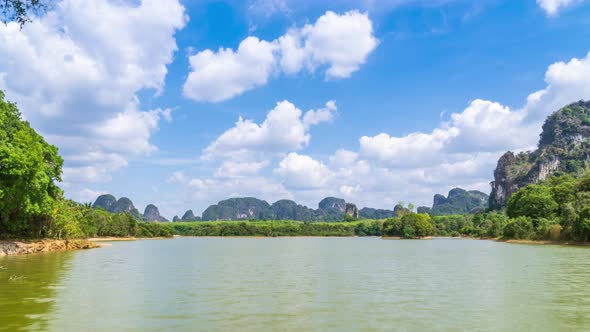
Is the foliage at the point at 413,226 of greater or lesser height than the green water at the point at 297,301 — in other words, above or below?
above

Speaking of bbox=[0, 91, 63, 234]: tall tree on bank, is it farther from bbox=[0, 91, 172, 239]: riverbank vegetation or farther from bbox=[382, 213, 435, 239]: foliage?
bbox=[382, 213, 435, 239]: foliage

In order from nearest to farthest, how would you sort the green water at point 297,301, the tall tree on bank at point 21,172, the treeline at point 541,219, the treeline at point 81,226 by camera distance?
the green water at point 297,301 < the tall tree on bank at point 21,172 < the treeline at point 81,226 < the treeline at point 541,219

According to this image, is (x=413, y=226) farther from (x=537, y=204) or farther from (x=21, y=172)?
(x=21, y=172)

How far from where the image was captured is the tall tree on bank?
45406 millimetres

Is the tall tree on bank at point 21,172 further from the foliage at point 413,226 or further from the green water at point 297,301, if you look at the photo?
the foliage at point 413,226

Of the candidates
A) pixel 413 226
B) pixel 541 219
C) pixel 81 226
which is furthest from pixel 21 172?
pixel 413 226

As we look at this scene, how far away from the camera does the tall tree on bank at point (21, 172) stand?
45.4 meters

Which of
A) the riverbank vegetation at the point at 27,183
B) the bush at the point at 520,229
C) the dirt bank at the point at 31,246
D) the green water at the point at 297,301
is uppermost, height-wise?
the riverbank vegetation at the point at 27,183

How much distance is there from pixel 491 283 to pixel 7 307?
80.4 ft

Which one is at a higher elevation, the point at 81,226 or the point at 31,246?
the point at 81,226

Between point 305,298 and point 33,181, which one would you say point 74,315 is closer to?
point 305,298

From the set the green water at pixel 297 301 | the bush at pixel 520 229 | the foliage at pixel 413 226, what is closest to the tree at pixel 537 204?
the bush at pixel 520 229

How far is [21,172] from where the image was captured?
148 ft

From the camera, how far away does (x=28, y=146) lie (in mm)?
49125
